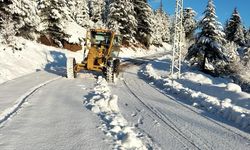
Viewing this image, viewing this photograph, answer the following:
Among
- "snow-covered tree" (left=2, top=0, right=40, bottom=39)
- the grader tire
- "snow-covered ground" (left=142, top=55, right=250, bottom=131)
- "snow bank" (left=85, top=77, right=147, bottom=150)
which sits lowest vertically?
"snow-covered ground" (left=142, top=55, right=250, bottom=131)

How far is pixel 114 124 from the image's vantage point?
8.84 m

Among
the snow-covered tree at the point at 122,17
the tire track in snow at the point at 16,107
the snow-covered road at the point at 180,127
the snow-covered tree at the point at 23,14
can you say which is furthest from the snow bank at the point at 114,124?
the snow-covered tree at the point at 122,17

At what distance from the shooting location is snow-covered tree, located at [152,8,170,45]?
306 feet

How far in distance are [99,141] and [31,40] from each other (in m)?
29.0

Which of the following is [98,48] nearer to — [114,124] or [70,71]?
[70,71]

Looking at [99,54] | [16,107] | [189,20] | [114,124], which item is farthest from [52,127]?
[189,20]

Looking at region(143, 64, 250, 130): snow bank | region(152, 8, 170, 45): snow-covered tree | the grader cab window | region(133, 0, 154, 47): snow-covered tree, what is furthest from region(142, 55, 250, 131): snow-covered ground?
region(152, 8, 170, 45): snow-covered tree

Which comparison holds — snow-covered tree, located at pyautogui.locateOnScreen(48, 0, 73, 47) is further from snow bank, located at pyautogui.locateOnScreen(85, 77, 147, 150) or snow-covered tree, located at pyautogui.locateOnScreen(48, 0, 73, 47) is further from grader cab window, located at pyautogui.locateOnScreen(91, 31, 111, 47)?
snow bank, located at pyautogui.locateOnScreen(85, 77, 147, 150)

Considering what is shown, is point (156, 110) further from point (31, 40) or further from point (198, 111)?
point (31, 40)

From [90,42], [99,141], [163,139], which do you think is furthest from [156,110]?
[90,42]

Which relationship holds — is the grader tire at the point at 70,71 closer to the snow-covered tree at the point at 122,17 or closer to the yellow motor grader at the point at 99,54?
the yellow motor grader at the point at 99,54

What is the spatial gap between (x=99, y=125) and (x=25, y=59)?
1984cm

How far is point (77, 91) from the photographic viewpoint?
14.9 meters

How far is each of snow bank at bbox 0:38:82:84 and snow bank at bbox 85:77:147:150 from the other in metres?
8.01
